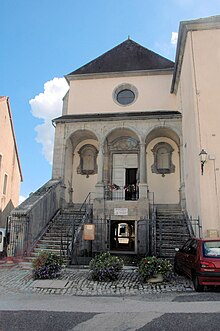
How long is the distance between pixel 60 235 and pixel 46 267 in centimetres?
431

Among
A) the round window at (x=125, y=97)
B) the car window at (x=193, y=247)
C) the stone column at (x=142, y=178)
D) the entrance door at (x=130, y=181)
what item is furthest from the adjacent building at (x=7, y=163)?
the car window at (x=193, y=247)

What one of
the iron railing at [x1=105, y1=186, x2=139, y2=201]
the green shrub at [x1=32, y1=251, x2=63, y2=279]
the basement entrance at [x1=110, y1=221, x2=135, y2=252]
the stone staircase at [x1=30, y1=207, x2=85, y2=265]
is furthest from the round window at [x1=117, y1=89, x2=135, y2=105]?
the green shrub at [x1=32, y1=251, x2=63, y2=279]

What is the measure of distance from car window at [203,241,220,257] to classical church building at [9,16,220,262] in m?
3.40

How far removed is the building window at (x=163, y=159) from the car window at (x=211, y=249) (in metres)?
9.72

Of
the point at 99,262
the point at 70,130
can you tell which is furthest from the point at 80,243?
the point at 70,130

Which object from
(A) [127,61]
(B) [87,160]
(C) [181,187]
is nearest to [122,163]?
(B) [87,160]

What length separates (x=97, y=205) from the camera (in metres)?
14.7

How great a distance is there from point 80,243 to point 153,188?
6.31 m

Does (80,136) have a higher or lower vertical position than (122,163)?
higher

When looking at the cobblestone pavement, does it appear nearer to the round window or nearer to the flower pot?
the flower pot

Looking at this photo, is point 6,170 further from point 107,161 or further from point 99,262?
point 99,262

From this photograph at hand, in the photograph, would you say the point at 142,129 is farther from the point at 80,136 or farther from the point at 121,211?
the point at 121,211

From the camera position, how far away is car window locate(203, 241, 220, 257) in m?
7.24

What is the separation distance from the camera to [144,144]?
630 inches
